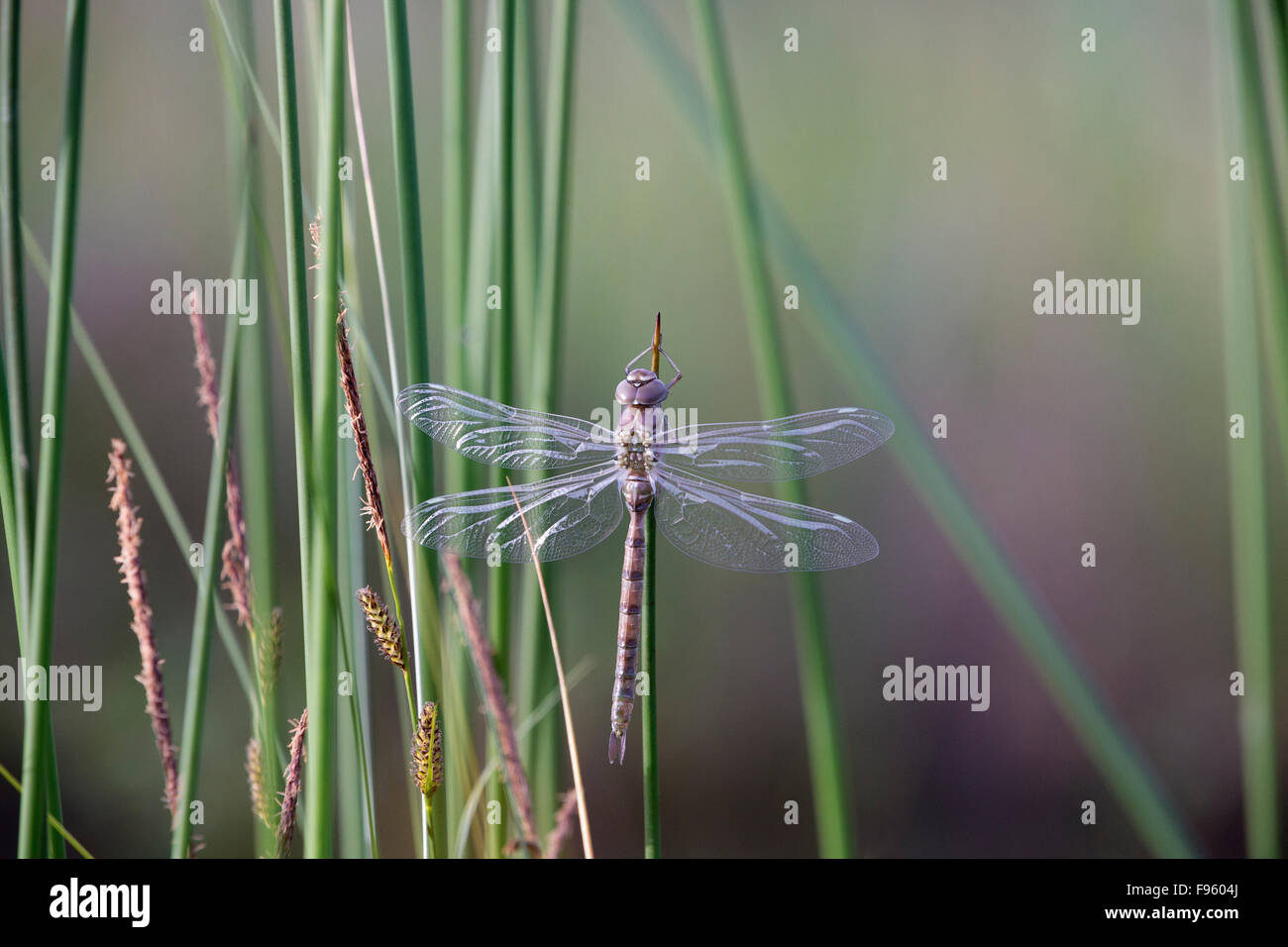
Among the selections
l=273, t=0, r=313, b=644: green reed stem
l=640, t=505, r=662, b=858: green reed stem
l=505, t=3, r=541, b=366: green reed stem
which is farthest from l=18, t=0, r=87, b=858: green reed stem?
l=640, t=505, r=662, b=858: green reed stem

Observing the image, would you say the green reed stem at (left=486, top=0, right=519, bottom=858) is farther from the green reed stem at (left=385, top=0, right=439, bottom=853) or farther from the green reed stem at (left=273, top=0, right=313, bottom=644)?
the green reed stem at (left=273, top=0, right=313, bottom=644)

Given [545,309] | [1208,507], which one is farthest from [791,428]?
[1208,507]

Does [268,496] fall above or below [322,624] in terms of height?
above

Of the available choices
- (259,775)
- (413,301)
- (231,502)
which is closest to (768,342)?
(413,301)

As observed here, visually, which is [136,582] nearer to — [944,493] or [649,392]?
[649,392]

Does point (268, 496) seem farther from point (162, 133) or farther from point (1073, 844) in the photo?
point (1073, 844)
